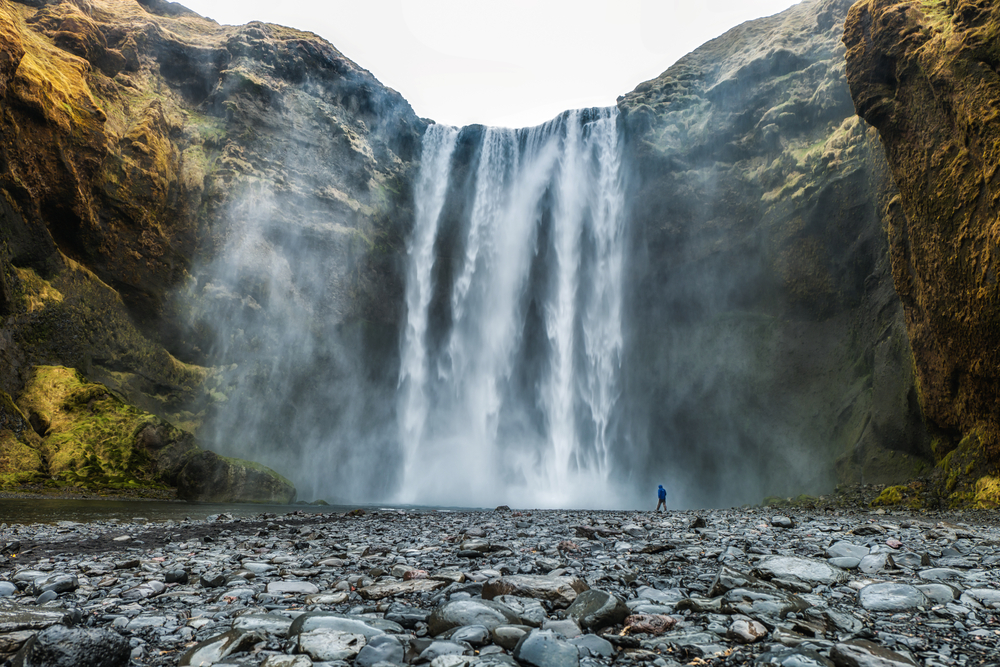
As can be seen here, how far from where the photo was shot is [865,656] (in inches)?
66.9

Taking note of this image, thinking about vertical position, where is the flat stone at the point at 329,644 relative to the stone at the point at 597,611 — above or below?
below

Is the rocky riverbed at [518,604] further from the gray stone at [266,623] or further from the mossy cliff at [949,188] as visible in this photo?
the mossy cliff at [949,188]

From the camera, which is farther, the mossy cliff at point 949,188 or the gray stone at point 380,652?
the mossy cliff at point 949,188

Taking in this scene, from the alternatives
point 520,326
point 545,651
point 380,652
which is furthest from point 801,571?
point 520,326

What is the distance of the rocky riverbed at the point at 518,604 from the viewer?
6.31ft

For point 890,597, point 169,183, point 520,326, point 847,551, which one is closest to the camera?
point 890,597

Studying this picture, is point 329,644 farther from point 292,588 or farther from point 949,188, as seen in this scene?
point 949,188

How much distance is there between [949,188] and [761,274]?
14.3 m

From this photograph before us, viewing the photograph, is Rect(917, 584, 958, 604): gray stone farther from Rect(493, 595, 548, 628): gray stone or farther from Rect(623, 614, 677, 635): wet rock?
Rect(493, 595, 548, 628): gray stone

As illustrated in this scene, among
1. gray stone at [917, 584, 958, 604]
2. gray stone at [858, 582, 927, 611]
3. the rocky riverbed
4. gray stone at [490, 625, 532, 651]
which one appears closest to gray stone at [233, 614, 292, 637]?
the rocky riverbed

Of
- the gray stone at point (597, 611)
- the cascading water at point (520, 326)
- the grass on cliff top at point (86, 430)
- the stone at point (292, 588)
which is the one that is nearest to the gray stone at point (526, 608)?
the gray stone at point (597, 611)

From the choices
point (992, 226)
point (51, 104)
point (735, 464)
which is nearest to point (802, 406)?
point (735, 464)

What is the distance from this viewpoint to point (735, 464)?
887 inches

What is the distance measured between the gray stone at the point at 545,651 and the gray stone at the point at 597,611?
408mm
